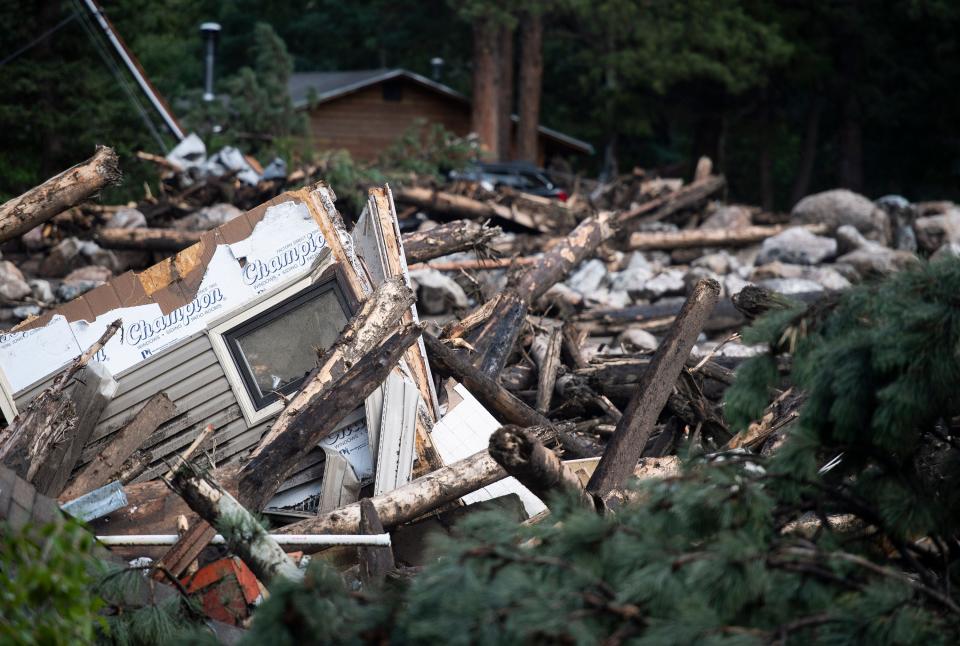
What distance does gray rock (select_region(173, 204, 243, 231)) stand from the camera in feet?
50.8

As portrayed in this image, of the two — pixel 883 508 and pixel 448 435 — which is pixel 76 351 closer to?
pixel 448 435

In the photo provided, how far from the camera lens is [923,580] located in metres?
3.39

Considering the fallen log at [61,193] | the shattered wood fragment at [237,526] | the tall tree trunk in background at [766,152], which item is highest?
the fallen log at [61,193]

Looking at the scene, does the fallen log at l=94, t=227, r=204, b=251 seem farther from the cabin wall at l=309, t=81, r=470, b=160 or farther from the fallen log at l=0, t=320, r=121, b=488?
the cabin wall at l=309, t=81, r=470, b=160

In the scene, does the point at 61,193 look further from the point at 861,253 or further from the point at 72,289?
the point at 861,253

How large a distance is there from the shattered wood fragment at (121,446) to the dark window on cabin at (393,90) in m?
28.6

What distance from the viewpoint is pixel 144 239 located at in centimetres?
1454

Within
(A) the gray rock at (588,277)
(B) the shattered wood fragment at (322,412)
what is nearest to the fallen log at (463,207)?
(A) the gray rock at (588,277)

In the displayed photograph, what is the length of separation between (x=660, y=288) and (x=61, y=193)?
8483 mm

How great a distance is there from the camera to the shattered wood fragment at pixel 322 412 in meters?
5.59

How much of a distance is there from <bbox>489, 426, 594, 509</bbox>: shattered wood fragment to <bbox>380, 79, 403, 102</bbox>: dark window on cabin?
3069 cm

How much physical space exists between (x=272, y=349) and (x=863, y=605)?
4483 mm

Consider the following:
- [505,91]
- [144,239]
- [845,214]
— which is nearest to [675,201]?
[845,214]

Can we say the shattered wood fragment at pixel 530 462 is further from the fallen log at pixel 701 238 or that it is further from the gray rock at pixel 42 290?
the fallen log at pixel 701 238
